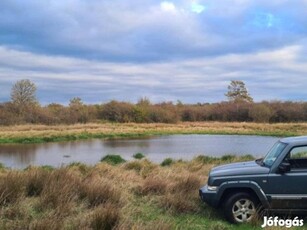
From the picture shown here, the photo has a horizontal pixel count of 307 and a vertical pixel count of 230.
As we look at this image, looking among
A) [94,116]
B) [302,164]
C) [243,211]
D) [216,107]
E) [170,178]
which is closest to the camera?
[243,211]

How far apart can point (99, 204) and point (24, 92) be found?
2409 inches

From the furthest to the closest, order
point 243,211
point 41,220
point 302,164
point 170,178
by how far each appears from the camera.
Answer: point 170,178, point 302,164, point 243,211, point 41,220

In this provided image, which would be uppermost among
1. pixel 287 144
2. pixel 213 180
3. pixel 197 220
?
pixel 287 144

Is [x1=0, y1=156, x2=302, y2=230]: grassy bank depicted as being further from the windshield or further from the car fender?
the windshield

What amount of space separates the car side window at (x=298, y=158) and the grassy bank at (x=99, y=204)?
4.58 ft

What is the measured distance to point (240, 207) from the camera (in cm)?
695

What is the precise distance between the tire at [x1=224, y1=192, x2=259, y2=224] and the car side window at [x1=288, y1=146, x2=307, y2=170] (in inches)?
37.4

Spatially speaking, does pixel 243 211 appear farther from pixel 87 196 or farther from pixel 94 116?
pixel 94 116

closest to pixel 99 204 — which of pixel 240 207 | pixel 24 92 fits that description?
pixel 240 207

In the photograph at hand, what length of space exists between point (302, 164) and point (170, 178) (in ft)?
11.9

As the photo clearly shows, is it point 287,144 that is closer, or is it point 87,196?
point 287,144

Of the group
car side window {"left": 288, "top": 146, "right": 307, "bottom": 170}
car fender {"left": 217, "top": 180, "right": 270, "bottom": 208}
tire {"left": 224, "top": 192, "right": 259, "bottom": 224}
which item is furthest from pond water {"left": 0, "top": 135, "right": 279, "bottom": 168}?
car side window {"left": 288, "top": 146, "right": 307, "bottom": 170}

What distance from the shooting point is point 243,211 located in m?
6.94

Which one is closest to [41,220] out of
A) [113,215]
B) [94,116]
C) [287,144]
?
[113,215]
